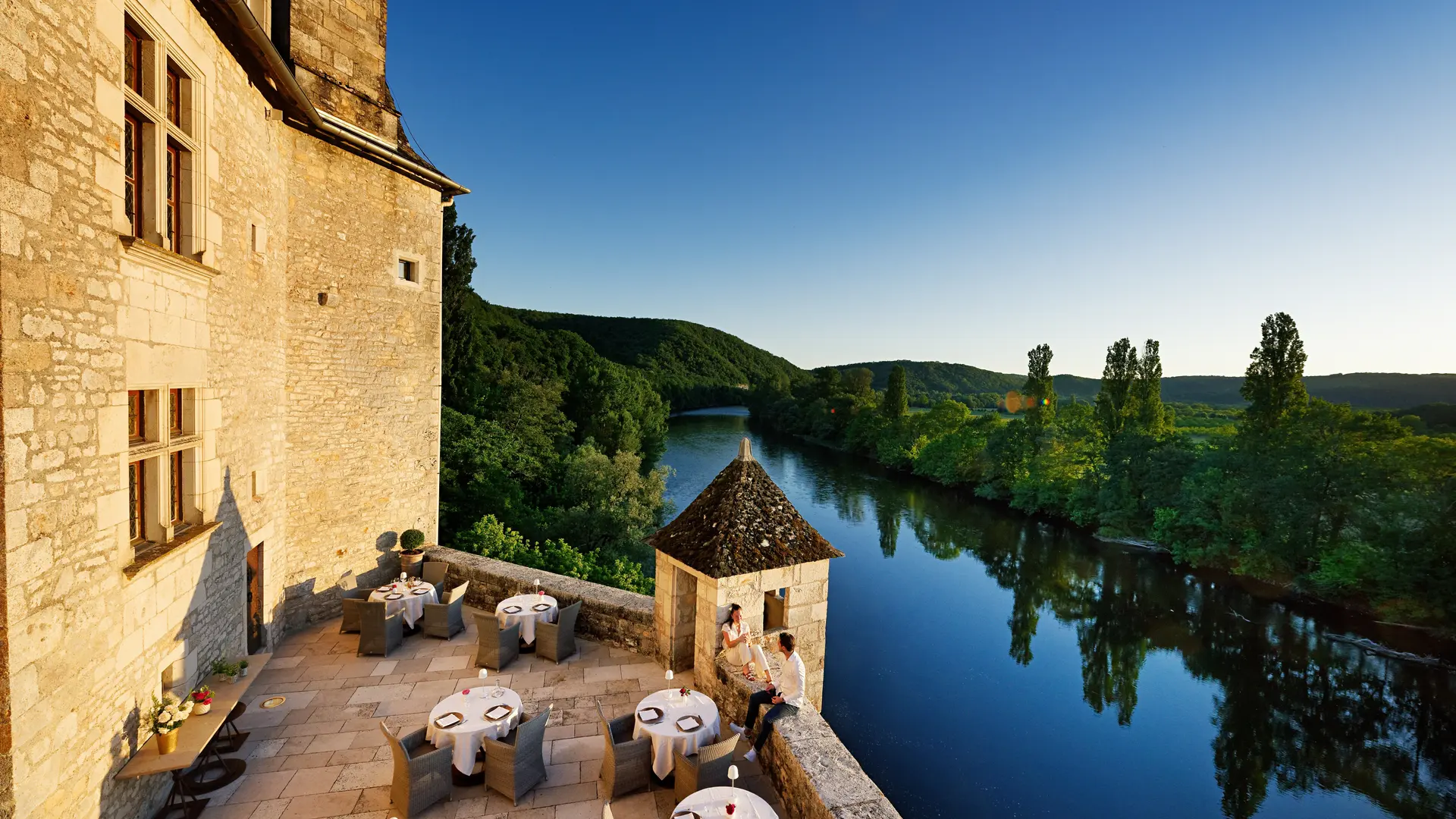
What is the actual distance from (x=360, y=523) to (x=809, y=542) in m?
6.54

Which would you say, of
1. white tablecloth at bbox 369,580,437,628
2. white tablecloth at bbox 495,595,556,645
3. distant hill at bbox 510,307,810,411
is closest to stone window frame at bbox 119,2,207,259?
white tablecloth at bbox 369,580,437,628

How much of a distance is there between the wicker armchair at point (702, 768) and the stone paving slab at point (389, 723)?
0.40 meters

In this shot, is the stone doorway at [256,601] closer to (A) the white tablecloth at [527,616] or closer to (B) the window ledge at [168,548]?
(B) the window ledge at [168,548]

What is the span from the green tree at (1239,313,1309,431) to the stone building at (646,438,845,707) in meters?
25.9

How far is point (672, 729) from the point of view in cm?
497

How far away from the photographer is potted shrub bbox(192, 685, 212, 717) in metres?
4.76

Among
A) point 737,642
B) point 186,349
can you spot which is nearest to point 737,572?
point 737,642

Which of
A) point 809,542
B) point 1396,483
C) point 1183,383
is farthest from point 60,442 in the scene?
point 1183,383

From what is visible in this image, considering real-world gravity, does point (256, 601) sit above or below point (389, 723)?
above

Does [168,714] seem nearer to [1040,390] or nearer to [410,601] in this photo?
[410,601]

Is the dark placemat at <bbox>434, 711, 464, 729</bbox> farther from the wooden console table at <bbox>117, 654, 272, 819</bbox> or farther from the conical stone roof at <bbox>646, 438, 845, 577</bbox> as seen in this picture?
the conical stone roof at <bbox>646, 438, 845, 577</bbox>

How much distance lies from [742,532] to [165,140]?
5.87 metres

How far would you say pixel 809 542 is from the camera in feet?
22.2

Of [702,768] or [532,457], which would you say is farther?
[532,457]
